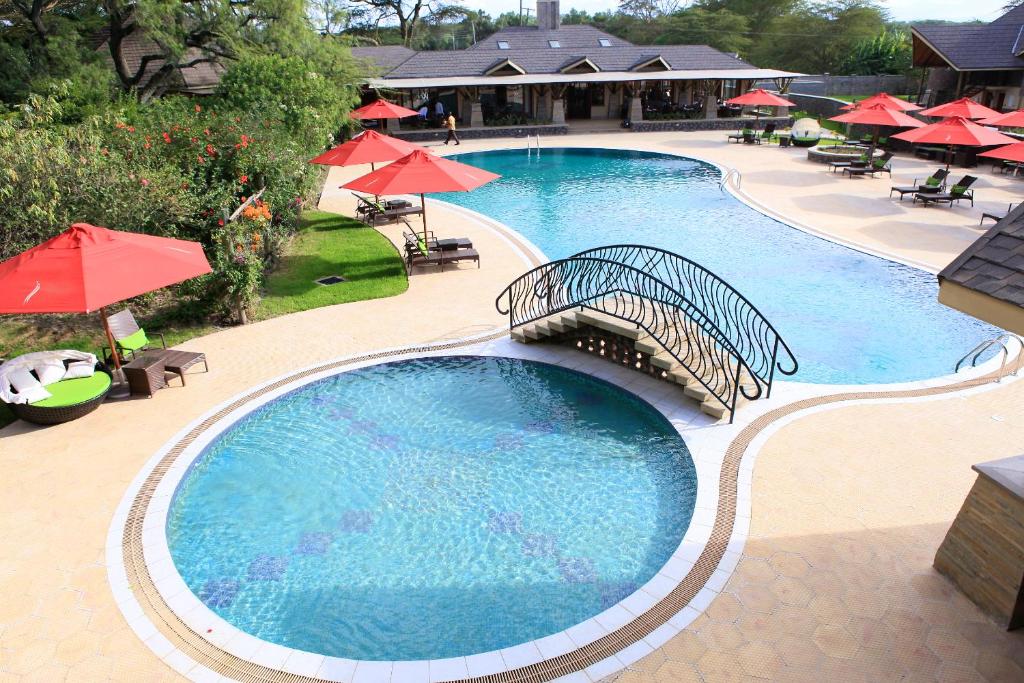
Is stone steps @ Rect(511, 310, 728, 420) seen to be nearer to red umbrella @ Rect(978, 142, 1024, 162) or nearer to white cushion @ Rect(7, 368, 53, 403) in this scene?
white cushion @ Rect(7, 368, 53, 403)

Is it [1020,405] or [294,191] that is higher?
[294,191]

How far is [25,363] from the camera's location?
33.4ft

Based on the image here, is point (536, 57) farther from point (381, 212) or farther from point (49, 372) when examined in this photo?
point (49, 372)

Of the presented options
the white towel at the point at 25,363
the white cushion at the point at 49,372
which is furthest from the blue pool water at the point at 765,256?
the white cushion at the point at 49,372

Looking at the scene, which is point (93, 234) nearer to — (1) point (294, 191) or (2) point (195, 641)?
(2) point (195, 641)

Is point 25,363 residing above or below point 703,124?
below

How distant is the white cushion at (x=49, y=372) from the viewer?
10.1 meters

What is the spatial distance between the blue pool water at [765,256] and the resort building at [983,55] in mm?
16573

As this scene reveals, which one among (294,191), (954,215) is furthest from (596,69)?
(294,191)

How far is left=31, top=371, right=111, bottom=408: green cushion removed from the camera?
9750 millimetres

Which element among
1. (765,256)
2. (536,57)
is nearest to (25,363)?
(765,256)

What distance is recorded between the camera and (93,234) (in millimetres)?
9758

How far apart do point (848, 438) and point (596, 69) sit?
36.7 meters

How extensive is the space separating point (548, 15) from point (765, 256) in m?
36.6
